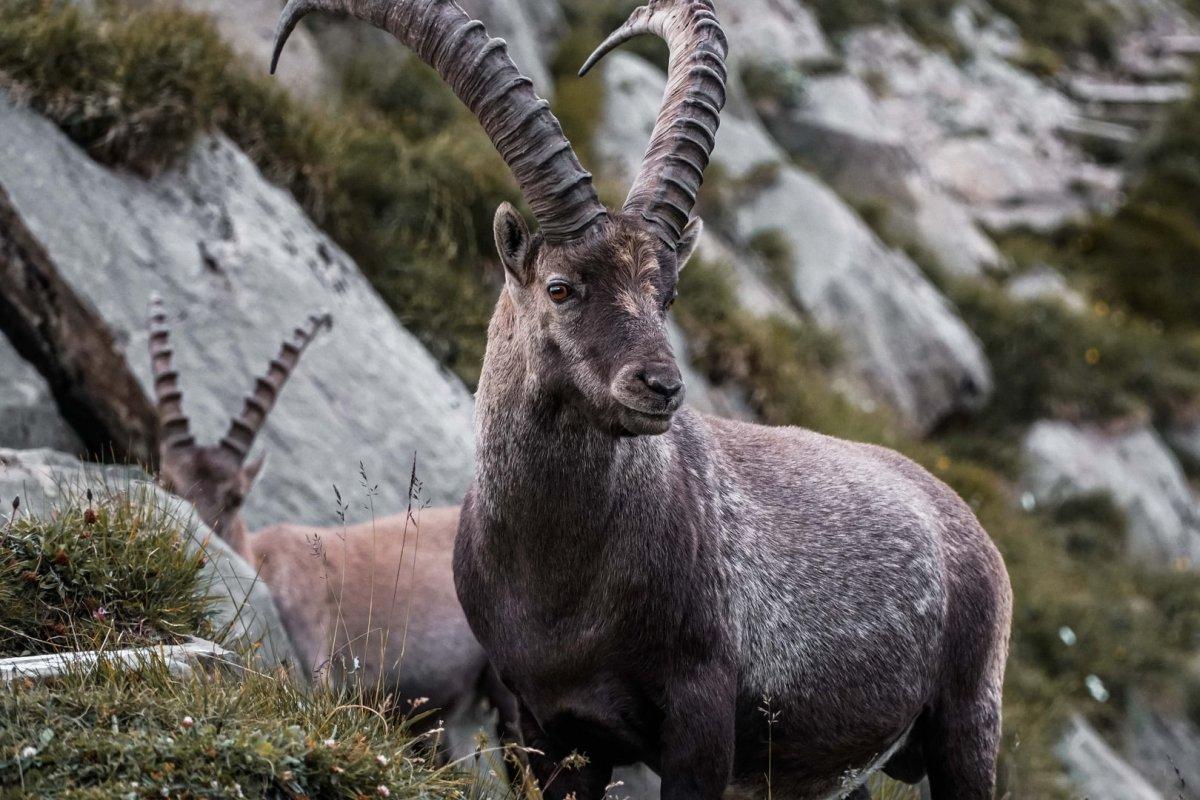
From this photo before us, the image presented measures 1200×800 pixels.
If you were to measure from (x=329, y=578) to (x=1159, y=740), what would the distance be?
11.5 metres

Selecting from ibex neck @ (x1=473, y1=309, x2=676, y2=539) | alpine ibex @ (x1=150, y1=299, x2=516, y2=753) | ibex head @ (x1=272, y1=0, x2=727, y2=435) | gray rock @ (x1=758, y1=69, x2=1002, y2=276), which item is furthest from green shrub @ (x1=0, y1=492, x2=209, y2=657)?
gray rock @ (x1=758, y1=69, x2=1002, y2=276)

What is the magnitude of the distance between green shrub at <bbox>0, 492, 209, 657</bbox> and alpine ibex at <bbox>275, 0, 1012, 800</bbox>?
1.25 m

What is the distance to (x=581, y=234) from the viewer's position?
558cm

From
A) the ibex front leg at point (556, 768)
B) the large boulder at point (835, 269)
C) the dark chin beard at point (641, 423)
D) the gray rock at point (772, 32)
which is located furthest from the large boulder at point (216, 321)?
the gray rock at point (772, 32)

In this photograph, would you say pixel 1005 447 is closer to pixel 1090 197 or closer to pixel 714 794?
pixel 1090 197

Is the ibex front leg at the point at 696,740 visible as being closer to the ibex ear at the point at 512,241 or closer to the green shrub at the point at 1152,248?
the ibex ear at the point at 512,241

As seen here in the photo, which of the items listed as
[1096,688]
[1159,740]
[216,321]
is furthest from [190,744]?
[1159,740]

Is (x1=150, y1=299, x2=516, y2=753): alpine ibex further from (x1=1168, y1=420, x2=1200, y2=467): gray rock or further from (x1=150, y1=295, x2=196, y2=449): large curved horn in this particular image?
(x1=1168, y1=420, x2=1200, y2=467): gray rock

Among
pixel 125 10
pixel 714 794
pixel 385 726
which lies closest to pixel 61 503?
pixel 385 726

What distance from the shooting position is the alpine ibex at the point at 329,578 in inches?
347

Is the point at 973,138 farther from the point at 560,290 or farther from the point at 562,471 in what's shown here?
the point at 562,471

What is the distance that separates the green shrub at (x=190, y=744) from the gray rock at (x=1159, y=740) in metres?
13.0

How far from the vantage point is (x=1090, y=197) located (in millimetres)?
28328

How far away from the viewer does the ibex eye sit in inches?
218
